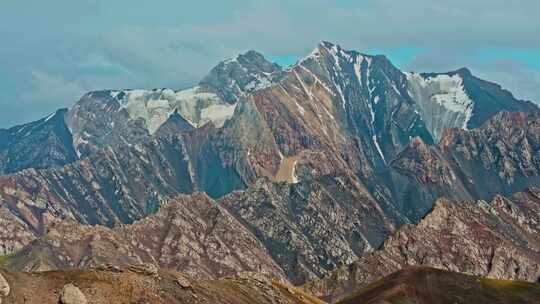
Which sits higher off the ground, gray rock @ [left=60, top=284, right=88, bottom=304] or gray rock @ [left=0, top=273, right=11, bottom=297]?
gray rock @ [left=0, top=273, right=11, bottom=297]

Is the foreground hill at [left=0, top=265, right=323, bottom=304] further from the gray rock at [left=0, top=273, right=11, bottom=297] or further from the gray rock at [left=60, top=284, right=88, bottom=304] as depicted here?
the gray rock at [left=0, top=273, right=11, bottom=297]

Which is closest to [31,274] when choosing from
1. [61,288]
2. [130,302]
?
[61,288]

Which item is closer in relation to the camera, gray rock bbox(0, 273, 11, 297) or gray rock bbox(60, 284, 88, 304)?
gray rock bbox(0, 273, 11, 297)

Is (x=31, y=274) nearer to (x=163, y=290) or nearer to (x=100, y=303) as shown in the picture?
(x=100, y=303)

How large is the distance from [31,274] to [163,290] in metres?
29.0

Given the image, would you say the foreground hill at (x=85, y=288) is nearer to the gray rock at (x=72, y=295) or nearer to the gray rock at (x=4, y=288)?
the gray rock at (x=72, y=295)

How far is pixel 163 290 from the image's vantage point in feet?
650

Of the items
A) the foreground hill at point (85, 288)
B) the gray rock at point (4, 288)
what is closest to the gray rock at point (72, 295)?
the foreground hill at point (85, 288)

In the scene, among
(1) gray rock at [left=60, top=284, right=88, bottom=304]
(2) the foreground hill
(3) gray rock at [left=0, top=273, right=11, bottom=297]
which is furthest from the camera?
(1) gray rock at [left=60, top=284, right=88, bottom=304]

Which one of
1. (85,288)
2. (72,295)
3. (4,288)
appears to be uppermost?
(4,288)

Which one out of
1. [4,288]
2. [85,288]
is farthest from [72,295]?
[4,288]

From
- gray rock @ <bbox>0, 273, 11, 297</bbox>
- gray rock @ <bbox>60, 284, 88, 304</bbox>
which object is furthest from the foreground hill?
gray rock @ <bbox>0, 273, 11, 297</bbox>

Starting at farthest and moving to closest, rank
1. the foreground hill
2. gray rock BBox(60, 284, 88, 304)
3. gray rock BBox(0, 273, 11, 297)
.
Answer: gray rock BBox(60, 284, 88, 304)
the foreground hill
gray rock BBox(0, 273, 11, 297)

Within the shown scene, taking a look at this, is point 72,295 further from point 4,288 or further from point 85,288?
point 4,288
